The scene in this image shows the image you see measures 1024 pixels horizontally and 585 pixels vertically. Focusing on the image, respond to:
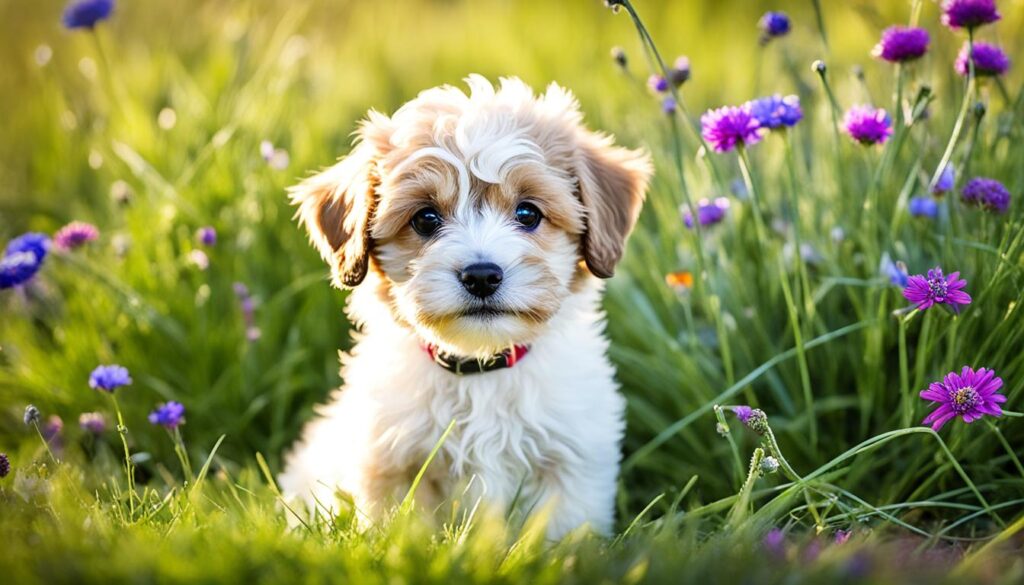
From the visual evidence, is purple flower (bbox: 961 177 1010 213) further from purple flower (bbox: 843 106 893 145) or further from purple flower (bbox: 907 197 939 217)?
purple flower (bbox: 843 106 893 145)

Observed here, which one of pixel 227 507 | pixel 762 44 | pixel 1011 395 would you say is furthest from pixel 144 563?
pixel 762 44

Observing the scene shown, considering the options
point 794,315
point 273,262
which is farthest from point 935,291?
point 273,262

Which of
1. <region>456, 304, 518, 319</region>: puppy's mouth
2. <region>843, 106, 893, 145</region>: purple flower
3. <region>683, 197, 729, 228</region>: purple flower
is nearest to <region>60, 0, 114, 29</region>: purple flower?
<region>456, 304, 518, 319</region>: puppy's mouth

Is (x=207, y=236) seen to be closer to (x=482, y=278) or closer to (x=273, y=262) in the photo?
(x=273, y=262)

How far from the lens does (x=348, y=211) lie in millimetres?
3729

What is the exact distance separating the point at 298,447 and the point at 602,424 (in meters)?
1.54

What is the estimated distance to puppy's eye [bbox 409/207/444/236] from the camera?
12.0 ft

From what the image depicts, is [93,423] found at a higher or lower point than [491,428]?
lower

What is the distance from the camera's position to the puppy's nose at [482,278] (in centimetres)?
334

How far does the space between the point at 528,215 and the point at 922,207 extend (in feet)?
5.47

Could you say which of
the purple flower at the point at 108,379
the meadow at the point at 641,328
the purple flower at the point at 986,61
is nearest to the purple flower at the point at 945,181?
the meadow at the point at 641,328

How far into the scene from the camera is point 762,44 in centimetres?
446

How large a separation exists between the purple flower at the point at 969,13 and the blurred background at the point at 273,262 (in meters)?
A: 0.50

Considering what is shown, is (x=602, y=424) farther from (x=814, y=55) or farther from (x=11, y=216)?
(x=11, y=216)
